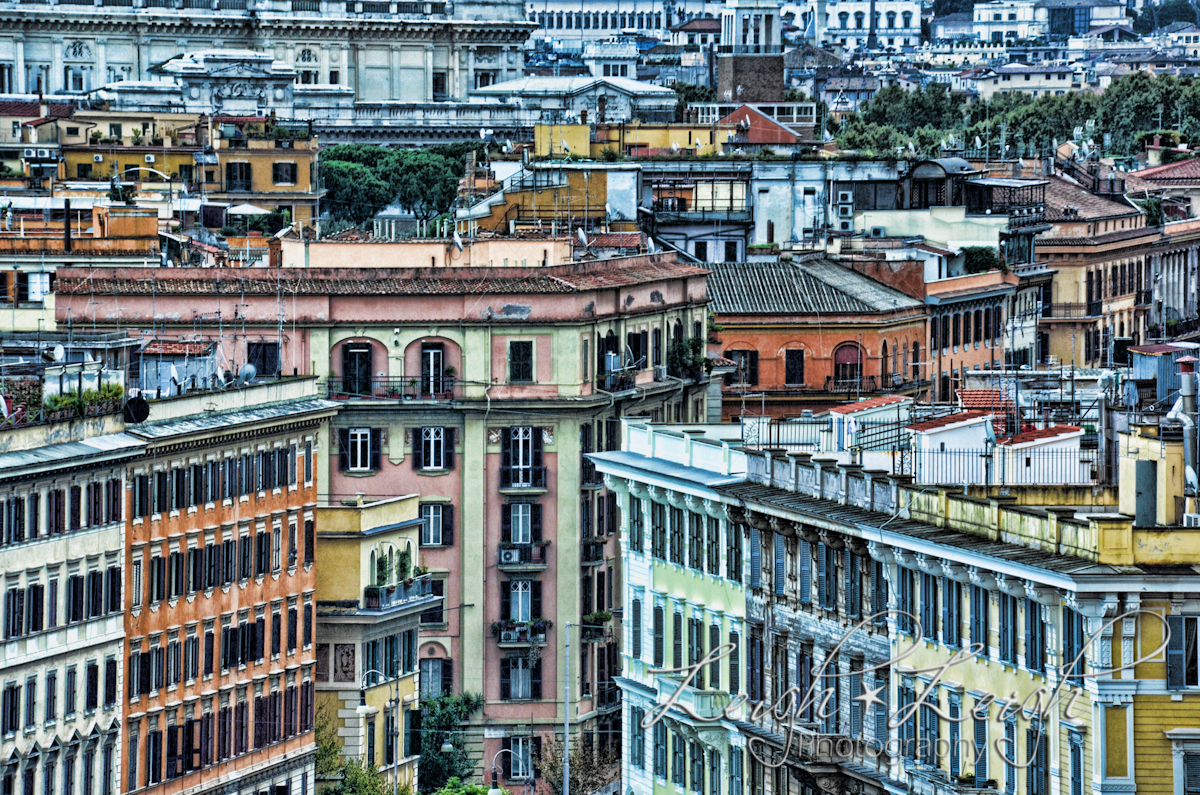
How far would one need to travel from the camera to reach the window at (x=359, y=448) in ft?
313

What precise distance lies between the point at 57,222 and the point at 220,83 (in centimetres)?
7351

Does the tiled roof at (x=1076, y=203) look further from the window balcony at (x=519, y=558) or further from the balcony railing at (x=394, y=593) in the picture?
the balcony railing at (x=394, y=593)

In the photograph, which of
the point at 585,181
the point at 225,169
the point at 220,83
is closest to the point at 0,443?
the point at 585,181

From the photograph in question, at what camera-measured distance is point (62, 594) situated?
72.8m

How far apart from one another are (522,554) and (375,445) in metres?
4.33

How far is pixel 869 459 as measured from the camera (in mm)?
62656

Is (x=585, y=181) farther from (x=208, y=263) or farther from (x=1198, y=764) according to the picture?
(x=1198, y=764)

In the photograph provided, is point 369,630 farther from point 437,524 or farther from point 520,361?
point 520,361

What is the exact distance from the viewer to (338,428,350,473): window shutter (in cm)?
9531

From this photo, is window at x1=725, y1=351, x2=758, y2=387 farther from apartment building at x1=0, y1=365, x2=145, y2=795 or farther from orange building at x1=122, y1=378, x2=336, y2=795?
apartment building at x1=0, y1=365, x2=145, y2=795

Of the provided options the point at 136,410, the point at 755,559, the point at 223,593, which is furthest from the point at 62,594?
the point at 755,559

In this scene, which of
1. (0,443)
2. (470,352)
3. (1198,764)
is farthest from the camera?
(470,352)

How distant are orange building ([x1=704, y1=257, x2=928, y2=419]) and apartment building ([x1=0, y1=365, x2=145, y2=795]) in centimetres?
3568

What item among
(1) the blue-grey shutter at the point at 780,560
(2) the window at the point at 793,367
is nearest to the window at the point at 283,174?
(2) the window at the point at 793,367
